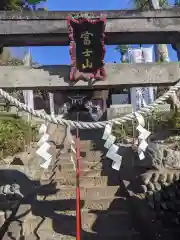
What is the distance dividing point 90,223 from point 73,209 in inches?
22.2

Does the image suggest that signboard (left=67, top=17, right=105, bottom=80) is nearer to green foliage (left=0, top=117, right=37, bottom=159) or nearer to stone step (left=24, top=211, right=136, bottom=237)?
stone step (left=24, top=211, right=136, bottom=237)

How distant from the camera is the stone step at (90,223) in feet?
17.6

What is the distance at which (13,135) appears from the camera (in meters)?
9.53

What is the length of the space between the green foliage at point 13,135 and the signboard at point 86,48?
5380 millimetres

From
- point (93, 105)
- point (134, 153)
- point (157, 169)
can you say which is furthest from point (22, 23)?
point (93, 105)

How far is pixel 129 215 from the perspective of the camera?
5.67 meters

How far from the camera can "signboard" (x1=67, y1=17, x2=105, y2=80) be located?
410 centimetres

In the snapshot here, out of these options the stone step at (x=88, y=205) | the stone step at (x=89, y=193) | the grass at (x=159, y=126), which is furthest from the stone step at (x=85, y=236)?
the grass at (x=159, y=126)

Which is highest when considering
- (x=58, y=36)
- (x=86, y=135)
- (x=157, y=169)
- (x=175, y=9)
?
(x=175, y=9)

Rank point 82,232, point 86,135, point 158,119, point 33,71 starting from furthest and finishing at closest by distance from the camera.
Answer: point 86,135, point 158,119, point 82,232, point 33,71

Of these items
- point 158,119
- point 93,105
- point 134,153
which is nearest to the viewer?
point 134,153

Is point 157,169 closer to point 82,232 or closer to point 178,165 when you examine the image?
point 178,165

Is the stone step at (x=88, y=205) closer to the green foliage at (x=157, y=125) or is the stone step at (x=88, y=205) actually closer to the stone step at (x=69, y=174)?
the stone step at (x=69, y=174)

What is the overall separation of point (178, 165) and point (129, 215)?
183 centimetres
